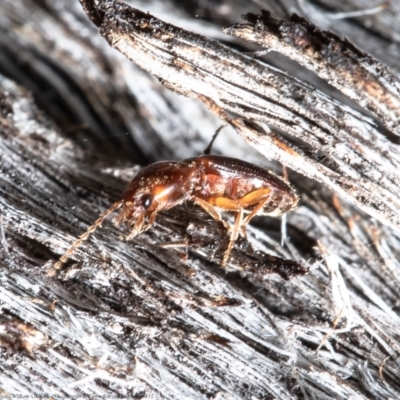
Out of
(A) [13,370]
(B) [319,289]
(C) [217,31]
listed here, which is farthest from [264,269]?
(C) [217,31]

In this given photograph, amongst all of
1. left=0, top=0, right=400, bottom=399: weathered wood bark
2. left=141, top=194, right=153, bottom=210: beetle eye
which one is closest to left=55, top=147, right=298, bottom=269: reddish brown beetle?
left=141, top=194, right=153, bottom=210: beetle eye

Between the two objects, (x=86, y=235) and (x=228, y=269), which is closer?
(x=86, y=235)

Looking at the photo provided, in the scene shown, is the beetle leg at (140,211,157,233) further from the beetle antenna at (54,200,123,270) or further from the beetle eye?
the beetle antenna at (54,200,123,270)

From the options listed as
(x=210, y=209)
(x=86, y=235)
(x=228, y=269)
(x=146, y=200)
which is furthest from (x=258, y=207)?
(x=86, y=235)

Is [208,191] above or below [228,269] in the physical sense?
above

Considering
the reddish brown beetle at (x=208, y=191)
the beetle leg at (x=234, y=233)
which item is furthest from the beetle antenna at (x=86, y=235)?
the beetle leg at (x=234, y=233)

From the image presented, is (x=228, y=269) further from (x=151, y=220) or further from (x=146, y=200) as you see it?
(x=146, y=200)

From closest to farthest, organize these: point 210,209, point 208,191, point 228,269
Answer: point 228,269, point 210,209, point 208,191
